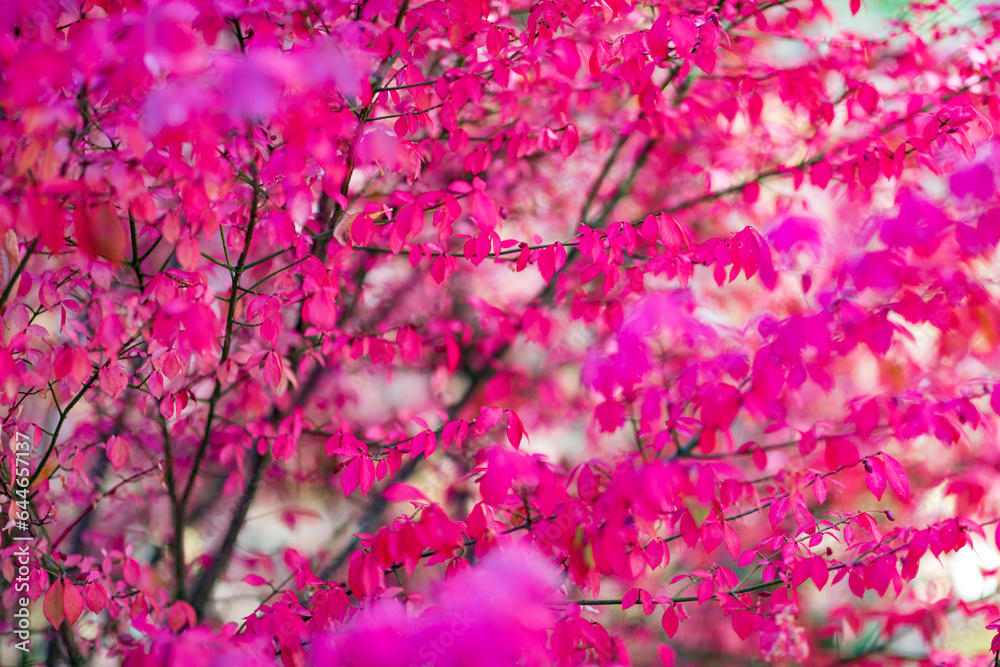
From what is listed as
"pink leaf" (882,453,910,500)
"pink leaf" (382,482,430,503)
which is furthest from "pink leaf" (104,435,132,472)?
"pink leaf" (882,453,910,500)

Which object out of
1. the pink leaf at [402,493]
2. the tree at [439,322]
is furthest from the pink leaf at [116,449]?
the pink leaf at [402,493]

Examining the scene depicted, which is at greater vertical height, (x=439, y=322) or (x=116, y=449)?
(x=439, y=322)

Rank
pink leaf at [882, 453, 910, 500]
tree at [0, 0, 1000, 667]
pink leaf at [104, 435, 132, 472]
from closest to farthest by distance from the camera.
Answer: tree at [0, 0, 1000, 667], pink leaf at [882, 453, 910, 500], pink leaf at [104, 435, 132, 472]

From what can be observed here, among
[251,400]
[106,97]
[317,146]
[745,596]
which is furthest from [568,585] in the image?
[106,97]

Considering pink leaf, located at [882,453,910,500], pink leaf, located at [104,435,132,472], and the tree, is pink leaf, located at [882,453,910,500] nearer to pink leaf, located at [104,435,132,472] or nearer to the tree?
the tree

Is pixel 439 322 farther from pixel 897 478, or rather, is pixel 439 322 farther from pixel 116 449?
pixel 897 478

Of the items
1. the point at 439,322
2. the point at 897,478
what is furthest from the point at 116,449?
the point at 897,478

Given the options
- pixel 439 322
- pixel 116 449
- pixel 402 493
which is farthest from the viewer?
pixel 439 322

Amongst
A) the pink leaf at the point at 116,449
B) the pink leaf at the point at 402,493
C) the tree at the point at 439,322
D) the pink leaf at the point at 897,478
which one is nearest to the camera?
the tree at the point at 439,322

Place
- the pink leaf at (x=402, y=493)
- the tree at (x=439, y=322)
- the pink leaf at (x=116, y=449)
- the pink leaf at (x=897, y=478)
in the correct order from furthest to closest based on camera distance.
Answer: the pink leaf at (x=116, y=449)
the pink leaf at (x=897, y=478)
the pink leaf at (x=402, y=493)
the tree at (x=439, y=322)

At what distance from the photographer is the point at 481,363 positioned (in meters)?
4.05

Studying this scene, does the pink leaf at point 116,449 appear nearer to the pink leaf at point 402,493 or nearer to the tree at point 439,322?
the tree at point 439,322

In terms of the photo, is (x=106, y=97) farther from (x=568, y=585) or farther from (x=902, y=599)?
(x=902, y=599)

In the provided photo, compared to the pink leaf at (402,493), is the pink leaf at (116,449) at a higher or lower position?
higher
